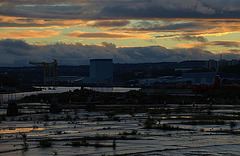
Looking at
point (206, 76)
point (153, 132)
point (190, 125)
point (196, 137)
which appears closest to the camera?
point (196, 137)

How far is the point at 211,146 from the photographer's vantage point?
63.1 ft

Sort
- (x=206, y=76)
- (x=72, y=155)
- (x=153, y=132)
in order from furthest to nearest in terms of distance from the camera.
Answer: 1. (x=206, y=76)
2. (x=153, y=132)
3. (x=72, y=155)

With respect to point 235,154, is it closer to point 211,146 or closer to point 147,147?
point 211,146

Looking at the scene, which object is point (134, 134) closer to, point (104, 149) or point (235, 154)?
point (104, 149)

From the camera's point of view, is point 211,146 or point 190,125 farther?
point 190,125

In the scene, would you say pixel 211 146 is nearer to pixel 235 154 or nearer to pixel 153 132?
pixel 235 154

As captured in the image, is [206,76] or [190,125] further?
[206,76]

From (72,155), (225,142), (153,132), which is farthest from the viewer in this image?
(153,132)

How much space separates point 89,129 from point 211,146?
372 inches

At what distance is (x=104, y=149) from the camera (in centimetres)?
1831

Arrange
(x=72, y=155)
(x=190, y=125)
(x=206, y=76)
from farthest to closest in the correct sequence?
1. (x=206, y=76)
2. (x=190, y=125)
3. (x=72, y=155)

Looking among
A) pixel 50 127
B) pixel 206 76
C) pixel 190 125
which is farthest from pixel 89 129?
pixel 206 76

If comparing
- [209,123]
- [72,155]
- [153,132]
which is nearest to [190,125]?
[209,123]

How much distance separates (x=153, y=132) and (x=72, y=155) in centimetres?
882
